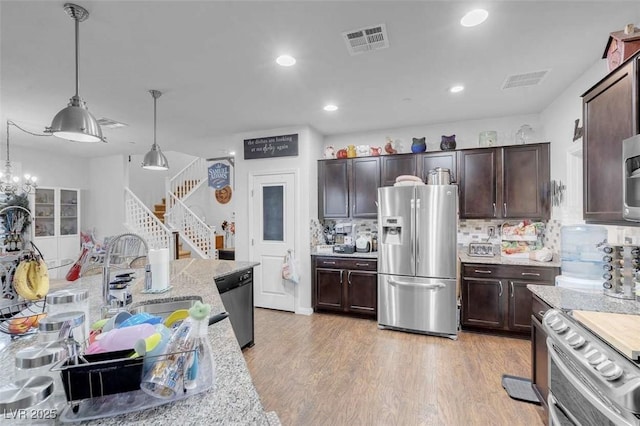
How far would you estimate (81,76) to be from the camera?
8.77ft

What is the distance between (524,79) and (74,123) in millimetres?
3712

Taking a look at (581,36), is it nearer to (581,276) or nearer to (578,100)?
(578,100)

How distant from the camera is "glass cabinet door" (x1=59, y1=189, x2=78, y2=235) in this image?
607 cm

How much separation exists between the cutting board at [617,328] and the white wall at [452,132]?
3.01 m

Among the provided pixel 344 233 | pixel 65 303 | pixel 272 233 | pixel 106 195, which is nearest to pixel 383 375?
pixel 344 233

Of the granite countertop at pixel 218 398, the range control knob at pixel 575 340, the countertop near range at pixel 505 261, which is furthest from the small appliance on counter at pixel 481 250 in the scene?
the granite countertop at pixel 218 398

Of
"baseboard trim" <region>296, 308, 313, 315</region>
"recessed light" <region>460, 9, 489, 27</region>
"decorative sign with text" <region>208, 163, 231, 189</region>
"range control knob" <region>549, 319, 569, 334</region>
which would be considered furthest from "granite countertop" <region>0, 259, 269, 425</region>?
"decorative sign with text" <region>208, 163, 231, 189</region>

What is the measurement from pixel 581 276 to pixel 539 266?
1.11 metres

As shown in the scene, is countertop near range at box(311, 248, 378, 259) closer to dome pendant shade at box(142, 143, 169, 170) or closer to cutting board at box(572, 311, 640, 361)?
dome pendant shade at box(142, 143, 169, 170)

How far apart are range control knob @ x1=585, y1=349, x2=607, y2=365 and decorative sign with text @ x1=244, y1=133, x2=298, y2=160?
3642mm

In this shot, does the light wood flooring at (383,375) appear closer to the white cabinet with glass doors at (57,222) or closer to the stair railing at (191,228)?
the stair railing at (191,228)

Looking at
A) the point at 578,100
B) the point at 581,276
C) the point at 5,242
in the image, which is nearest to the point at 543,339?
the point at 581,276

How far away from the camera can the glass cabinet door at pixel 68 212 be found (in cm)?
607

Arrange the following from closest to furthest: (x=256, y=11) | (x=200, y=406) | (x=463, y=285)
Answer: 1. (x=200, y=406)
2. (x=256, y=11)
3. (x=463, y=285)
